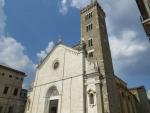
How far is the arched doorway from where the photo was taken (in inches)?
967

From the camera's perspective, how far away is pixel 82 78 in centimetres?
2155

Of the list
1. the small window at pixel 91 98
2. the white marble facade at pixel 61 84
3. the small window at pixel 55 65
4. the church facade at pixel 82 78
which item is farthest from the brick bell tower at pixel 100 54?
the small window at pixel 55 65

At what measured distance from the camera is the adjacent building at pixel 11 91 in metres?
30.4

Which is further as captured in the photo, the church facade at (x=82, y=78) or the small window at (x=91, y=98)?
the church facade at (x=82, y=78)

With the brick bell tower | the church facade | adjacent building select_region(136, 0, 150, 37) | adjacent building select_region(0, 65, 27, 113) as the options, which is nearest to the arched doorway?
the church facade

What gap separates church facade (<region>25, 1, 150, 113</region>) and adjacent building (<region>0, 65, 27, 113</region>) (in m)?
6.14

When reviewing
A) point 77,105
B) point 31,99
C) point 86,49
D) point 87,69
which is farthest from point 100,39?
point 31,99

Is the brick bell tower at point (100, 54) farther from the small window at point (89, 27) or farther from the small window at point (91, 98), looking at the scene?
the small window at point (91, 98)

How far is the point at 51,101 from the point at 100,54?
38.7 feet

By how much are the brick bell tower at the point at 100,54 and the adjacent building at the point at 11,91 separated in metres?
18.4

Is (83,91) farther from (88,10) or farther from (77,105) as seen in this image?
(88,10)

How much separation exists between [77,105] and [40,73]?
12.4 meters

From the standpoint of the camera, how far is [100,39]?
25125 mm

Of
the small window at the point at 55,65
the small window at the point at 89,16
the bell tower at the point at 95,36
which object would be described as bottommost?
the small window at the point at 55,65
